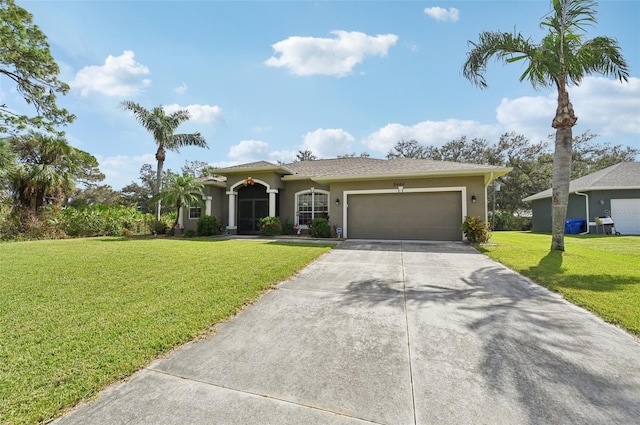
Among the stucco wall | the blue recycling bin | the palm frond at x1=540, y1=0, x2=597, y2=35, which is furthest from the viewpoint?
the blue recycling bin

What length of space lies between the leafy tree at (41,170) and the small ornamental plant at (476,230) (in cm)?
2166

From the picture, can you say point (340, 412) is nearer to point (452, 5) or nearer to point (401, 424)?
point (401, 424)

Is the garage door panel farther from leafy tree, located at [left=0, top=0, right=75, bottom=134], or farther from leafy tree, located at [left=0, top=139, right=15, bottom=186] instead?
leafy tree, located at [left=0, top=0, right=75, bottom=134]

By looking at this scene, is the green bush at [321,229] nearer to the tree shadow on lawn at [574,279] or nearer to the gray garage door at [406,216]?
the gray garage door at [406,216]

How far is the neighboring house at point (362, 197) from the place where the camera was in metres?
12.2

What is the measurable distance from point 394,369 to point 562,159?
1017 centimetres

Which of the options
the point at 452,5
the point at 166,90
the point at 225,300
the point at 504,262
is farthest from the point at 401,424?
the point at 166,90

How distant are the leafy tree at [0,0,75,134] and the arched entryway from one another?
12378 mm

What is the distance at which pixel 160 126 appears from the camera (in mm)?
17906

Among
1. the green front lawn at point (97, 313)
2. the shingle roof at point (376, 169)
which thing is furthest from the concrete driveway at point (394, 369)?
the shingle roof at point (376, 169)

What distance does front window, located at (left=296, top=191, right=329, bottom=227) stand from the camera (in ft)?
49.4

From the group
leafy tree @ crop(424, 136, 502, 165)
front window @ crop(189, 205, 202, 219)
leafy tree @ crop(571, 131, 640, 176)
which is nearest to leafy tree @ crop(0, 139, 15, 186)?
front window @ crop(189, 205, 202, 219)

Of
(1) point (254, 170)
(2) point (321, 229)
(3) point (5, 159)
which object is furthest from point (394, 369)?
(3) point (5, 159)

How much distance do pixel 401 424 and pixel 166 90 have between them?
51.7ft
